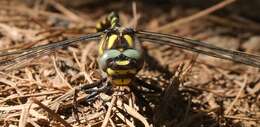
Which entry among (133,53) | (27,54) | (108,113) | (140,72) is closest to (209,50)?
(140,72)

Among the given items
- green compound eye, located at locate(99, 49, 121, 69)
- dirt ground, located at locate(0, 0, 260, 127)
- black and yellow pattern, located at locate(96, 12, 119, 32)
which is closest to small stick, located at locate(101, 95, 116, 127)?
dirt ground, located at locate(0, 0, 260, 127)

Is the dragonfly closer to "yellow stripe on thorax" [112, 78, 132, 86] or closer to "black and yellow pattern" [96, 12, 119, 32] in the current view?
"yellow stripe on thorax" [112, 78, 132, 86]

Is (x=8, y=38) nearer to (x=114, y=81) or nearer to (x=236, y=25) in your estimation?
(x=114, y=81)

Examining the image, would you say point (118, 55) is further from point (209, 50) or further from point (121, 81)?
point (209, 50)

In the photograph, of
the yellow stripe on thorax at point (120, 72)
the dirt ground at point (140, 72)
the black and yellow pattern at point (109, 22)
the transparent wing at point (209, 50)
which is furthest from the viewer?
the black and yellow pattern at point (109, 22)

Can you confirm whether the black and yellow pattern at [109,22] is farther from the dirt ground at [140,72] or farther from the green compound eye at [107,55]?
the green compound eye at [107,55]

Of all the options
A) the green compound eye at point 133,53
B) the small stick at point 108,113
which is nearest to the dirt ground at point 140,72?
the small stick at point 108,113
